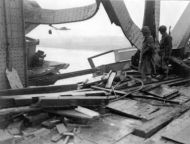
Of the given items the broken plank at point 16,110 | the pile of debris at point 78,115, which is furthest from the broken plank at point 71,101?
the broken plank at point 16,110

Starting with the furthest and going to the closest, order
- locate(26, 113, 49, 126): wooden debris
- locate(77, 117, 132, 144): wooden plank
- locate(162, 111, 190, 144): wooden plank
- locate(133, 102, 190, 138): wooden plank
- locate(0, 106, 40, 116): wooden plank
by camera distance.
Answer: locate(26, 113, 49, 126): wooden debris < locate(0, 106, 40, 116): wooden plank < locate(133, 102, 190, 138): wooden plank < locate(77, 117, 132, 144): wooden plank < locate(162, 111, 190, 144): wooden plank

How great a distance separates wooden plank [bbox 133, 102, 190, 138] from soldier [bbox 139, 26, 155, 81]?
2724 millimetres

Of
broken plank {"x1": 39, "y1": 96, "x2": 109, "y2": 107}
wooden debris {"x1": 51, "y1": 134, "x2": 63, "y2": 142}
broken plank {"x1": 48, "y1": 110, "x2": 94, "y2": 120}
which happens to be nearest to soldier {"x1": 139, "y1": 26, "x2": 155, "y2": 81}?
broken plank {"x1": 39, "y1": 96, "x2": 109, "y2": 107}

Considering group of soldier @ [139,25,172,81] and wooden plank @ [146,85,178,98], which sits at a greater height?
group of soldier @ [139,25,172,81]

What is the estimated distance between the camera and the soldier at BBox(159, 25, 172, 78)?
8.97 metres

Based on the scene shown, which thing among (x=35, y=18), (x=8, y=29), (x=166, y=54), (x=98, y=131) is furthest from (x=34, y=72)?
(x=98, y=131)

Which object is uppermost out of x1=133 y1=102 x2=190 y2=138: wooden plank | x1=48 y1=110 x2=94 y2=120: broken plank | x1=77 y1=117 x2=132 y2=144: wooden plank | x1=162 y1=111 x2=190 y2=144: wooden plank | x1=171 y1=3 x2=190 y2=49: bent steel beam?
x1=171 y1=3 x2=190 y2=49: bent steel beam

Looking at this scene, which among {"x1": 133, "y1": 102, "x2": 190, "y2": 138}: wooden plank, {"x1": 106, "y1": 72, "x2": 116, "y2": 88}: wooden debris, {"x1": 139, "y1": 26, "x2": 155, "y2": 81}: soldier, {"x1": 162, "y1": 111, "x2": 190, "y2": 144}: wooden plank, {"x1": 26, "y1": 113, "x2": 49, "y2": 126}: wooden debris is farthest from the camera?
{"x1": 139, "y1": 26, "x2": 155, "y2": 81}: soldier

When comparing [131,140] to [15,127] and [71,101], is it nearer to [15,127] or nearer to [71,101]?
[71,101]

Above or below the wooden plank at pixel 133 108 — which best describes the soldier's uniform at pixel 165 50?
above

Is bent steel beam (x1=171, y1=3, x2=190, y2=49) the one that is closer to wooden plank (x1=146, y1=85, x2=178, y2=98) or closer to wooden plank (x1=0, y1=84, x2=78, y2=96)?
wooden plank (x1=146, y1=85, x2=178, y2=98)

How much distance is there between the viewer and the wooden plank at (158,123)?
4469mm

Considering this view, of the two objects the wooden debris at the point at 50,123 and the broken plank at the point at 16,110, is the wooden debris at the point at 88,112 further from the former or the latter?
the broken plank at the point at 16,110

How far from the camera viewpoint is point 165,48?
9.23 m
